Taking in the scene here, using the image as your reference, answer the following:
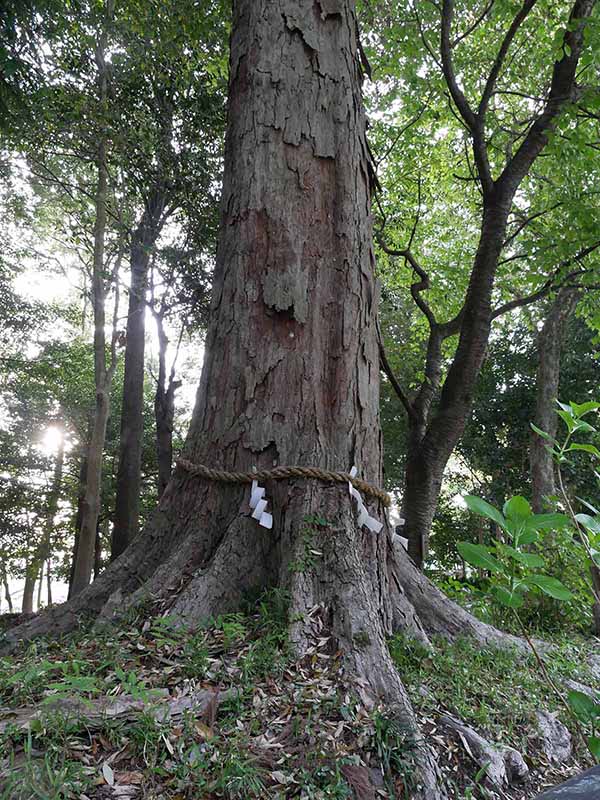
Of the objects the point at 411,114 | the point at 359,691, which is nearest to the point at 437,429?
the point at 359,691

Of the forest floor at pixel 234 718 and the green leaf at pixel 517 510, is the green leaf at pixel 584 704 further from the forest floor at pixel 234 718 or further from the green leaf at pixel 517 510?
the forest floor at pixel 234 718

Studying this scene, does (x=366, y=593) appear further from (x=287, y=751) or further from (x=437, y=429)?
(x=437, y=429)

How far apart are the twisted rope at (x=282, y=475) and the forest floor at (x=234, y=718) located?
521 millimetres

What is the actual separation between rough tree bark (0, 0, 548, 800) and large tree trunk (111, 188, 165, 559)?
5.35 meters

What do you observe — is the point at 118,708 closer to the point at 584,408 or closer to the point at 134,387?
the point at 584,408

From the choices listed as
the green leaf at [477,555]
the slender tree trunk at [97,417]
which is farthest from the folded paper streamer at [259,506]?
the slender tree trunk at [97,417]

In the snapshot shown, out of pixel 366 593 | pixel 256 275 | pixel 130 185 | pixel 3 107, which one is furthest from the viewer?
pixel 130 185

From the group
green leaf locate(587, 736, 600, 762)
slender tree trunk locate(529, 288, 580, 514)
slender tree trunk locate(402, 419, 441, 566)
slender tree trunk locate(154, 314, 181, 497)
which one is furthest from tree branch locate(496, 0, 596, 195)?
slender tree trunk locate(154, 314, 181, 497)

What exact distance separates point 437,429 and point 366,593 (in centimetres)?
318

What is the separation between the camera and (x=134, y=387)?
8.91m

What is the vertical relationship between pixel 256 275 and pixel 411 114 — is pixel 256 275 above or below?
below

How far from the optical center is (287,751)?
1.32 m

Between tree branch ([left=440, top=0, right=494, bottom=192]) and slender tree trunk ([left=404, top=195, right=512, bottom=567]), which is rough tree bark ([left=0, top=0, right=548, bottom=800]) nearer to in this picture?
slender tree trunk ([left=404, top=195, right=512, bottom=567])

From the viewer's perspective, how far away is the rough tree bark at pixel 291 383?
2.05 m
